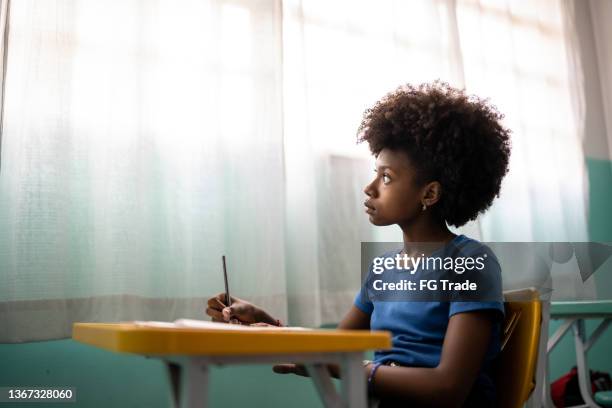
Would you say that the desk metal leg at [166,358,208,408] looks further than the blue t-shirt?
No

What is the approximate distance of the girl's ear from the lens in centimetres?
105

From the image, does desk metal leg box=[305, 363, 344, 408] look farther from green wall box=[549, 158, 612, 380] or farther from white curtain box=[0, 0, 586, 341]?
green wall box=[549, 158, 612, 380]

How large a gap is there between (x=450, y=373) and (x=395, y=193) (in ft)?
1.26

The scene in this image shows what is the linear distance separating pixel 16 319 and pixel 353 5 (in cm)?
147

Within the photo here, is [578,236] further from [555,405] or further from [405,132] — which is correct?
[405,132]

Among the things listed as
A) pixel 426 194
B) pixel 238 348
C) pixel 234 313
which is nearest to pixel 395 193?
pixel 426 194

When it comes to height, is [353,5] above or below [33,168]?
above

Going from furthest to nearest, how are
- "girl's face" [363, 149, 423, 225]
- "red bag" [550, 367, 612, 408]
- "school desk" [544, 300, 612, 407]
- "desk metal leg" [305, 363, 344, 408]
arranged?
"red bag" [550, 367, 612, 408] → "school desk" [544, 300, 612, 407] → "girl's face" [363, 149, 423, 225] → "desk metal leg" [305, 363, 344, 408]

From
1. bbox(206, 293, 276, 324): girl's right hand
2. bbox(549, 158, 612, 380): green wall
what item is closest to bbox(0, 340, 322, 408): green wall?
bbox(206, 293, 276, 324): girl's right hand

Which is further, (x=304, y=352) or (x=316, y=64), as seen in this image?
(x=316, y=64)

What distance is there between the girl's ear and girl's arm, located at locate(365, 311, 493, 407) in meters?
0.28

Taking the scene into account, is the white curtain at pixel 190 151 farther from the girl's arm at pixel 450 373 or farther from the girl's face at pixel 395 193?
the girl's arm at pixel 450 373

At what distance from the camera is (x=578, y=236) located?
98.6 inches

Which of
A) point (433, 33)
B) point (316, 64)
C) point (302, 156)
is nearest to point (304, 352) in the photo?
point (302, 156)
